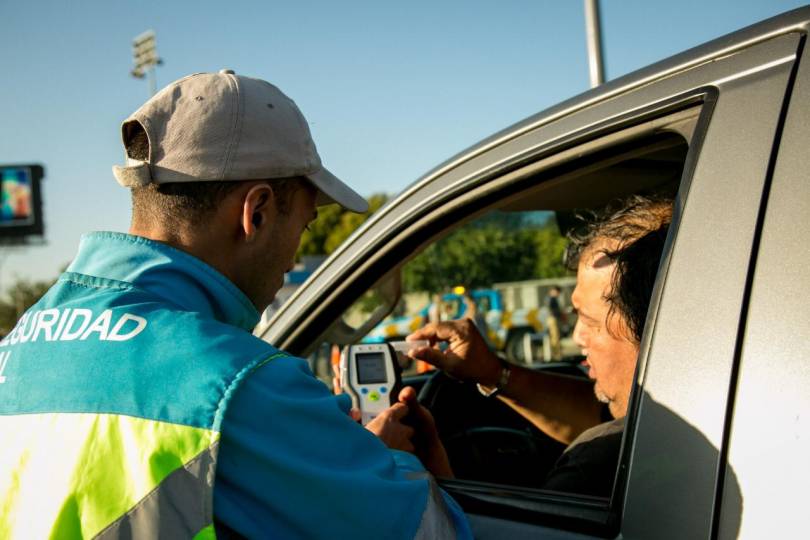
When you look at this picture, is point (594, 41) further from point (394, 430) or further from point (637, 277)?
point (394, 430)

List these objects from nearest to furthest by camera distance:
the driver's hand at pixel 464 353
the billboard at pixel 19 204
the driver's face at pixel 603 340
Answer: the driver's face at pixel 603 340
the driver's hand at pixel 464 353
the billboard at pixel 19 204

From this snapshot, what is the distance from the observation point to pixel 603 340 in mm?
2188

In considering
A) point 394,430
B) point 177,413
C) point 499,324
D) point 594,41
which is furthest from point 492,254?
point 499,324

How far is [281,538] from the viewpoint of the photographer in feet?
3.96

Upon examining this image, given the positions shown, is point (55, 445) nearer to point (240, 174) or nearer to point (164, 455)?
point (164, 455)

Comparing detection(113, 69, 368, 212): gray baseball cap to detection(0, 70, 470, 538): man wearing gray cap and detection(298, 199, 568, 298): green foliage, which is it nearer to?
detection(0, 70, 470, 538): man wearing gray cap

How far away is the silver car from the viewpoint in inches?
42.8

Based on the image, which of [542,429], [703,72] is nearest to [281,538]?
[703,72]

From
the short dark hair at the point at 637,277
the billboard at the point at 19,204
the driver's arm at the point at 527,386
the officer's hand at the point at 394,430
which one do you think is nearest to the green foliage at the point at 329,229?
the billboard at the point at 19,204

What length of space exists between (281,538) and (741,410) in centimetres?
70

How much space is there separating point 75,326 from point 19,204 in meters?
38.3

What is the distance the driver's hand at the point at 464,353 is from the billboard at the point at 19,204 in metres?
36.6

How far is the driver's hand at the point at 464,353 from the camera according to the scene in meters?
2.54

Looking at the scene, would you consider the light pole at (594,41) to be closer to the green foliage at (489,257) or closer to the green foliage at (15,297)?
the green foliage at (489,257)
